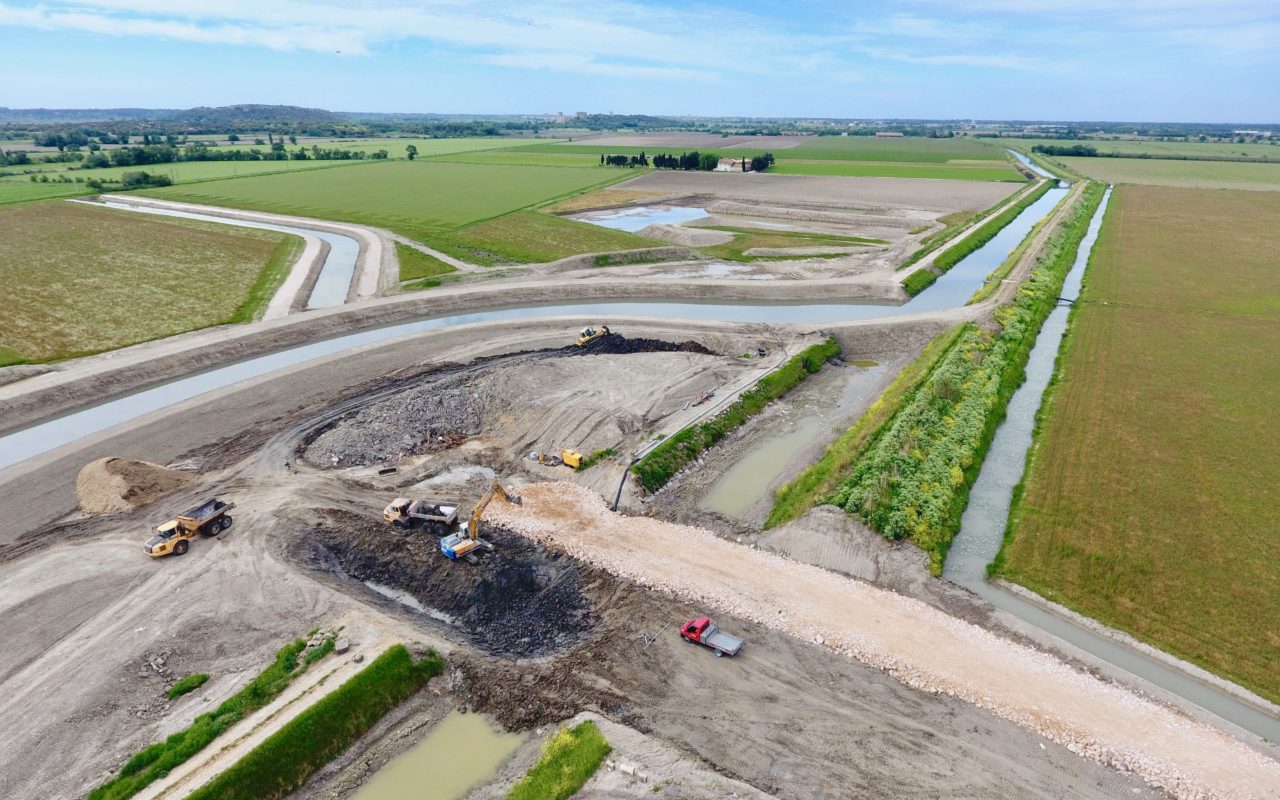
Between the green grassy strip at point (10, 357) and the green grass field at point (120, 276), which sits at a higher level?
the green grass field at point (120, 276)

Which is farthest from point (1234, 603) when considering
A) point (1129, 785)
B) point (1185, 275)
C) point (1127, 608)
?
point (1185, 275)

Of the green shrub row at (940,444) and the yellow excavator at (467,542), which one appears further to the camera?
the green shrub row at (940,444)

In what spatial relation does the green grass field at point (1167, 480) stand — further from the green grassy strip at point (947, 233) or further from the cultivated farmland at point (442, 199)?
the cultivated farmland at point (442, 199)

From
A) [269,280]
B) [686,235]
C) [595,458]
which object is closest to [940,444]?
[595,458]

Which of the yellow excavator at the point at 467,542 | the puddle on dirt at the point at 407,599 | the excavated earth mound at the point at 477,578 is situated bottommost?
the puddle on dirt at the point at 407,599

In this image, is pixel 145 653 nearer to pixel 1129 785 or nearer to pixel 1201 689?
pixel 1129 785

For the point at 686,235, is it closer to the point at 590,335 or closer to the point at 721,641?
the point at 590,335

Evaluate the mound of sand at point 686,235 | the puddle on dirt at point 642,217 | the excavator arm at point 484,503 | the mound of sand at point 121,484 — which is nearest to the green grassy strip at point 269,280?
the mound of sand at point 121,484
